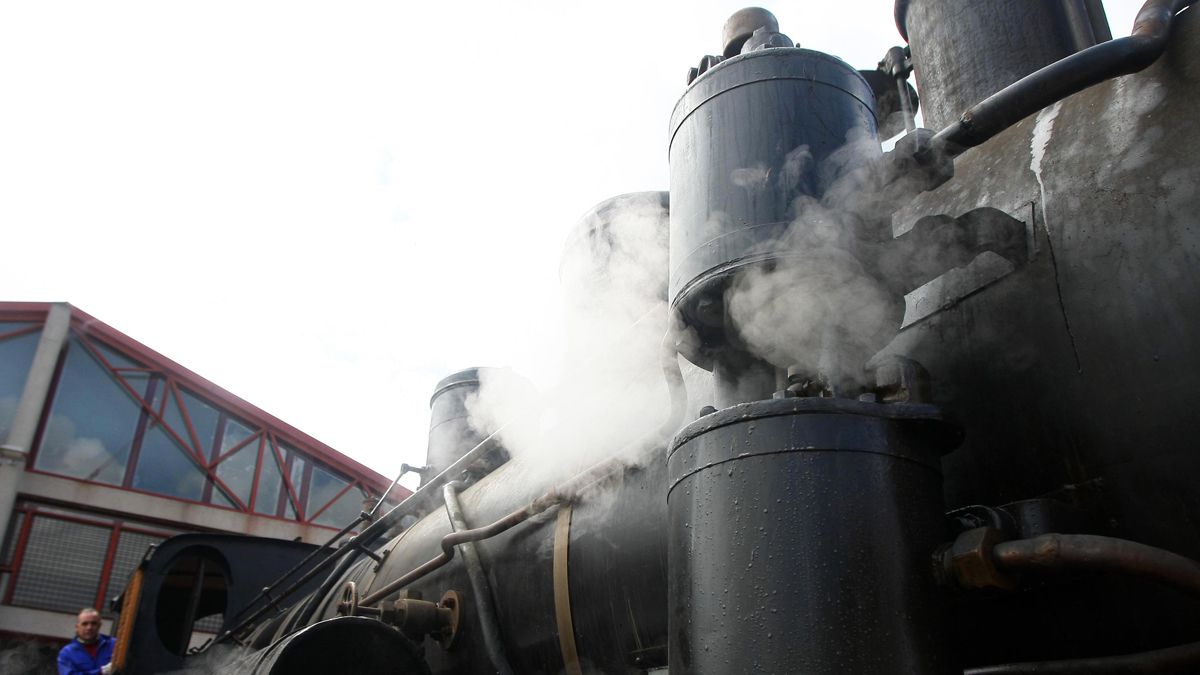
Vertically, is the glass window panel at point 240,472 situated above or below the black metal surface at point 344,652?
above

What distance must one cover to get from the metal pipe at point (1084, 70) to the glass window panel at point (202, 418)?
11839 millimetres

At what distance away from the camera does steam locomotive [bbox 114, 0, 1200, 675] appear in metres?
1.26

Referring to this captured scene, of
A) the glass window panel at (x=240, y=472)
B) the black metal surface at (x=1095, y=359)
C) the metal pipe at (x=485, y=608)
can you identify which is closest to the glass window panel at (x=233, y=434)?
the glass window panel at (x=240, y=472)

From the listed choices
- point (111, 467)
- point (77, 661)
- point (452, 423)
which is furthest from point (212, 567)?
point (111, 467)

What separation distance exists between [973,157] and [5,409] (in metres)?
11.4

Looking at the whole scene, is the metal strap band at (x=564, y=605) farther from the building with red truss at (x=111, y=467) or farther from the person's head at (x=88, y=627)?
the building with red truss at (x=111, y=467)

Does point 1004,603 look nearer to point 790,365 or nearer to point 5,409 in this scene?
point 790,365

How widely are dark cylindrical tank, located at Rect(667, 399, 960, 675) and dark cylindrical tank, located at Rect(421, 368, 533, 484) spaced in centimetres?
411

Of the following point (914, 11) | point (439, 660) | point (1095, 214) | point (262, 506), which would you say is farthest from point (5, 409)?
point (1095, 214)

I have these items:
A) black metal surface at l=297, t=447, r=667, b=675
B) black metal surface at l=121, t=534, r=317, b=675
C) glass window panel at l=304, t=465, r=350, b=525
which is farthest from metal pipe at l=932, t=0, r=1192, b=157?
glass window panel at l=304, t=465, r=350, b=525

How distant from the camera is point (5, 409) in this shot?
33.8ft

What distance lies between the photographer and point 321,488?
1284cm

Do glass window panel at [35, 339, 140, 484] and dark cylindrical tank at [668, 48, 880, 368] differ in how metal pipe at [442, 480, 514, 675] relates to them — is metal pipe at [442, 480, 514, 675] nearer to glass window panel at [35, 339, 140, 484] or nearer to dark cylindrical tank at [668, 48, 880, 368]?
dark cylindrical tank at [668, 48, 880, 368]

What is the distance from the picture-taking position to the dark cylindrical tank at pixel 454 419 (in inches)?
218
